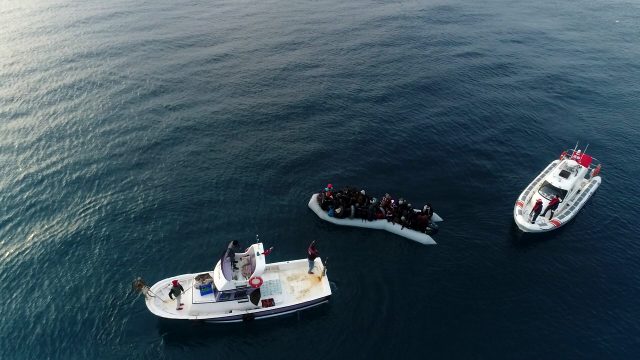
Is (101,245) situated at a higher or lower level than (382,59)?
lower

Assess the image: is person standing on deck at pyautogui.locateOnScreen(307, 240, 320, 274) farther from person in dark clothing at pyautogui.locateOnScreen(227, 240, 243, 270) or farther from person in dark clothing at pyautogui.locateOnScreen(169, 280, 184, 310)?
person in dark clothing at pyautogui.locateOnScreen(169, 280, 184, 310)

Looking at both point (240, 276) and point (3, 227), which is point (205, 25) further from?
point (240, 276)

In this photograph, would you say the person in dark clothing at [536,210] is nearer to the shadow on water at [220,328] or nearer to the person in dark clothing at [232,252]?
the shadow on water at [220,328]

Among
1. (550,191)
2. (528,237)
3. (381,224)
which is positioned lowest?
(528,237)

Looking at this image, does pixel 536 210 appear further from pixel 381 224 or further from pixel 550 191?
pixel 381 224

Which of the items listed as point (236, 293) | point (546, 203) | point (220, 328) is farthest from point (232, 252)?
point (546, 203)

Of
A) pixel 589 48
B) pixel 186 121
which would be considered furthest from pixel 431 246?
pixel 589 48

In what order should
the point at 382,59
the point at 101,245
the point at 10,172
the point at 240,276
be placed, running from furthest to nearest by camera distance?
the point at 382,59
the point at 10,172
the point at 101,245
the point at 240,276
